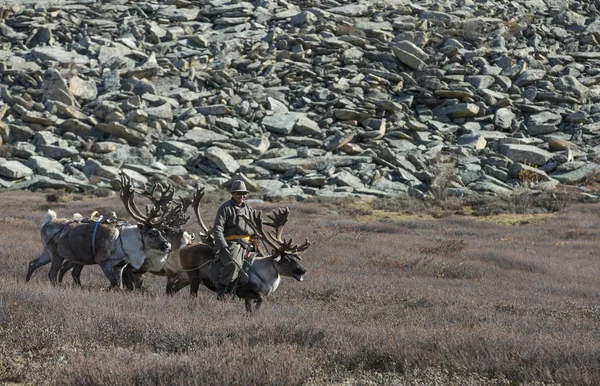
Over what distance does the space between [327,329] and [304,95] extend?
127 ft

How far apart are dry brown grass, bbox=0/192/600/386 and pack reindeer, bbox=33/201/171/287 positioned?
578 mm

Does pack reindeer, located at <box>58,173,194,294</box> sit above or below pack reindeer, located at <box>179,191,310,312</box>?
below

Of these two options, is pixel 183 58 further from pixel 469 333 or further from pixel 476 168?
pixel 469 333

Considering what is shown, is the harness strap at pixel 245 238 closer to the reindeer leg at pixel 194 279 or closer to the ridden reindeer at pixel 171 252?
the reindeer leg at pixel 194 279

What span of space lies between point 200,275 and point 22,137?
30930 millimetres

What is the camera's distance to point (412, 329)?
8.05 m

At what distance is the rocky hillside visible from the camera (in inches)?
1423

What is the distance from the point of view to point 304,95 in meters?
45.8

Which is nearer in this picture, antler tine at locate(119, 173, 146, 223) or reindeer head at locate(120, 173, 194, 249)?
reindeer head at locate(120, 173, 194, 249)

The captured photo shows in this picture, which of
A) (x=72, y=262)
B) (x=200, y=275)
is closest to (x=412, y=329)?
(x=200, y=275)

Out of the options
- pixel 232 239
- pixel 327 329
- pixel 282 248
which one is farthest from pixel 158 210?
pixel 327 329

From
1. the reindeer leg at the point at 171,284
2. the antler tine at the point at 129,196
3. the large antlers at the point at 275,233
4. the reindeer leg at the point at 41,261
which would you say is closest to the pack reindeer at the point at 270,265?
the large antlers at the point at 275,233

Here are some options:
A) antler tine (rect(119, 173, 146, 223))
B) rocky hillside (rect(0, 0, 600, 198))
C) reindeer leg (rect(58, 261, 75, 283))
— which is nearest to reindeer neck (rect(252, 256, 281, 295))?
antler tine (rect(119, 173, 146, 223))

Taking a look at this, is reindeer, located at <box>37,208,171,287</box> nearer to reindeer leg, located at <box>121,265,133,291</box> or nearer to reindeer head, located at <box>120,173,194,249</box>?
reindeer head, located at <box>120,173,194,249</box>
